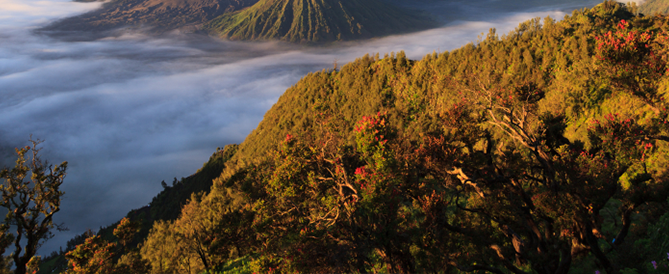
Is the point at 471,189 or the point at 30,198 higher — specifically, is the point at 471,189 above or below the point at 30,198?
below

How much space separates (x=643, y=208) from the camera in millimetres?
18344

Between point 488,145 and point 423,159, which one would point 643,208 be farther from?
point 423,159

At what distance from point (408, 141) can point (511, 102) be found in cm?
563

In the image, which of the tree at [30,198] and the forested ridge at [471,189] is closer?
the forested ridge at [471,189]

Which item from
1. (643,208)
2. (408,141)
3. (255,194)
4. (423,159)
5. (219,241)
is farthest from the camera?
(219,241)

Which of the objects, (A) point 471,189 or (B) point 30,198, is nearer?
(B) point 30,198

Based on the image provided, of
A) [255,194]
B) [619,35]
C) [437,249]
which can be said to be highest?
[619,35]

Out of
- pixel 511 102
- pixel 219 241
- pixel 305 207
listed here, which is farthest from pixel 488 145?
pixel 219 241

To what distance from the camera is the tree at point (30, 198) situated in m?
15.1

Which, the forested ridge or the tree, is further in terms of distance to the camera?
the tree

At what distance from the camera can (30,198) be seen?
15.8 metres

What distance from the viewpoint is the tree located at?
1512cm

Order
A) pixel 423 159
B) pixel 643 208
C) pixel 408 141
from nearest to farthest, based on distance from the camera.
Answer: pixel 423 159
pixel 408 141
pixel 643 208

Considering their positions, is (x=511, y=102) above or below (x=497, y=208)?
above
